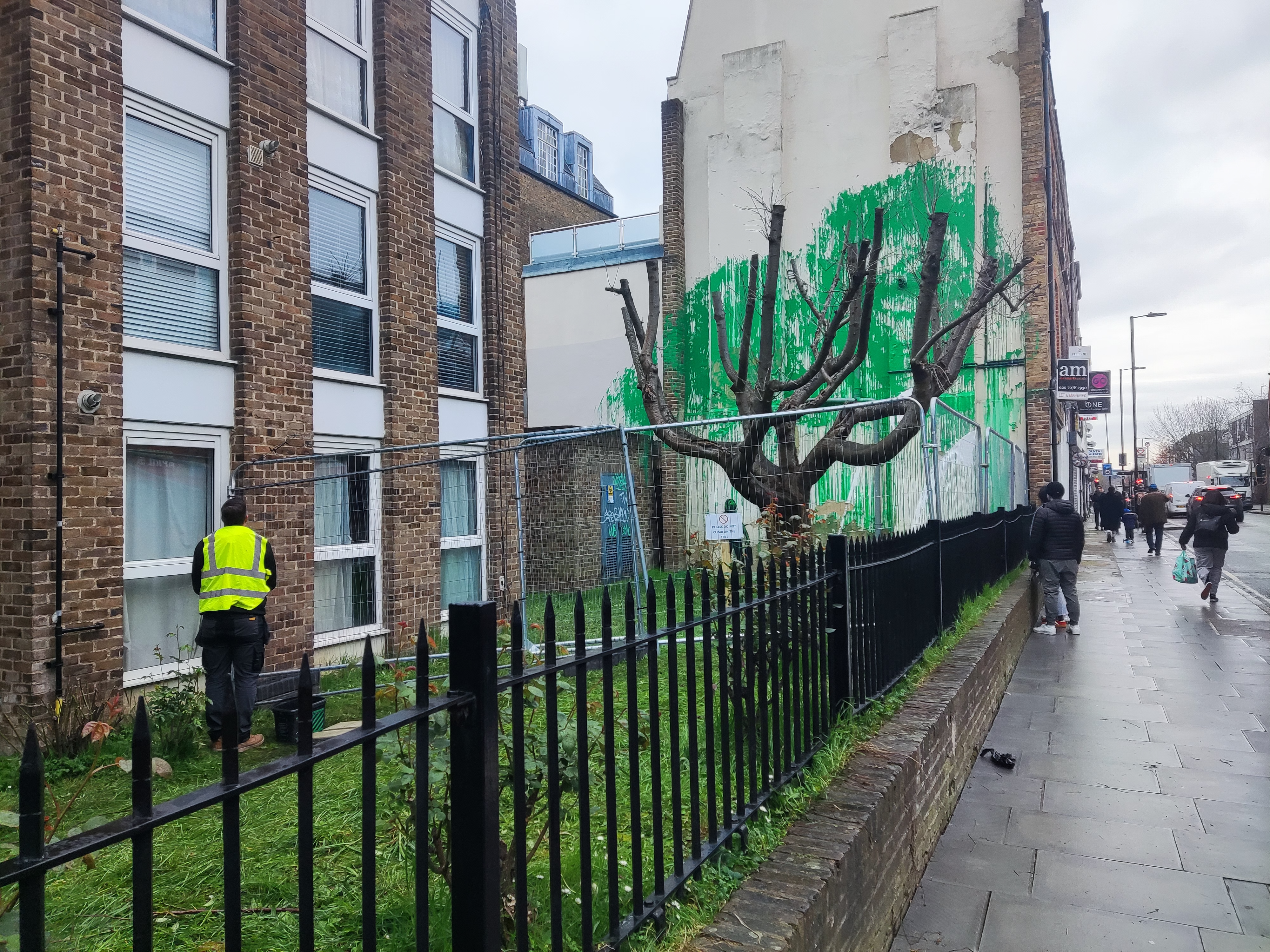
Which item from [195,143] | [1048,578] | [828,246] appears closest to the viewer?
[195,143]

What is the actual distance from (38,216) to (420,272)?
4259 mm

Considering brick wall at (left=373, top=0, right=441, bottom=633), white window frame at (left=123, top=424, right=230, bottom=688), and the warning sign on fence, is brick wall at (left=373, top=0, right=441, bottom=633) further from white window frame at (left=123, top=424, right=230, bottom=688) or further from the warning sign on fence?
the warning sign on fence

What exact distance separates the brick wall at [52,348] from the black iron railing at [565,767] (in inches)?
160

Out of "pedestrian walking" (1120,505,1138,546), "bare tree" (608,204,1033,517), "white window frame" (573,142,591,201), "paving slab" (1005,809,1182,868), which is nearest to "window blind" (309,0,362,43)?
"bare tree" (608,204,1033,517)

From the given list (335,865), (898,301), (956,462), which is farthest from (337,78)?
(898,301)

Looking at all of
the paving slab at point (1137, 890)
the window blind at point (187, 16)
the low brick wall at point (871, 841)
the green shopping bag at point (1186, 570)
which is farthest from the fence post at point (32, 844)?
the green shopping bag at point (1186, 570)

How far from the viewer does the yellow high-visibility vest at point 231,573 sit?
244 inches

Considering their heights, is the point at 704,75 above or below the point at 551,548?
above

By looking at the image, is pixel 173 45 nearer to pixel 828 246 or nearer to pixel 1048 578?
pixel 1048 578

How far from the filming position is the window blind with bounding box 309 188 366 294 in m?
9.13

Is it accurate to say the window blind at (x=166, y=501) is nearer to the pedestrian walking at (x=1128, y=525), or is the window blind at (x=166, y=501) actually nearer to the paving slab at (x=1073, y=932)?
the paving slab at (x=1073, y=932)

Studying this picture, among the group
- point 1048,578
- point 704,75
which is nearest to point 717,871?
point 1048,578

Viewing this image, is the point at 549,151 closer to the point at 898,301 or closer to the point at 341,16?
the point at 898,301

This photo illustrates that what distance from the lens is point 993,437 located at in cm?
1341
